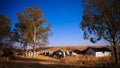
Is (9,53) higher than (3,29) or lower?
lower

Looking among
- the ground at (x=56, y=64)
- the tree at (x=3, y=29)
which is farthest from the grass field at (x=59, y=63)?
the tree at (x=3, y=29)

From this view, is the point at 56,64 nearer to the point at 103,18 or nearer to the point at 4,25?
the point at 103,18

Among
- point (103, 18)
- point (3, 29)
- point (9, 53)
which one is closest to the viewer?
point (103, 18)

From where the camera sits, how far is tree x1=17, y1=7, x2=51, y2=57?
39.5 m

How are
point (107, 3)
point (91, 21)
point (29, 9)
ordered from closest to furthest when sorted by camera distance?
1. point (107, 3)
2. point (91, 21)
3. point (29, 9)

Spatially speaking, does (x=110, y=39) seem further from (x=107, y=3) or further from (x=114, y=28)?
(x=107, y=3)

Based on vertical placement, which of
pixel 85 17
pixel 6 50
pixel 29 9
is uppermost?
pixel 29 9

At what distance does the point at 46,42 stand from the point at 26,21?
6.92 metres

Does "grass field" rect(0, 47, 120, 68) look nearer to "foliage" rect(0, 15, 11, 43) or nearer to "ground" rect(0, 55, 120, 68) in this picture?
"ground" rect(0, 55, 120, 68)

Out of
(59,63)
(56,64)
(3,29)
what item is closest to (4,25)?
(3,29)

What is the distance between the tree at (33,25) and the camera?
39500mm

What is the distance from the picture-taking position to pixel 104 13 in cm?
2266

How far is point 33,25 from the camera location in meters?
40.2

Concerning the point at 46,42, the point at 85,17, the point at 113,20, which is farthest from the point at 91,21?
the point at 46,42
